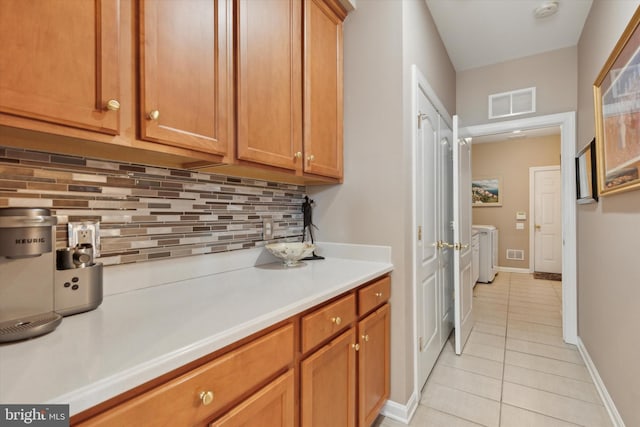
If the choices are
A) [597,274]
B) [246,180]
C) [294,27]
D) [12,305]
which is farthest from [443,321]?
[12,305]

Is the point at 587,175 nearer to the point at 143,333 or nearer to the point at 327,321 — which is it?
the point at 327,321

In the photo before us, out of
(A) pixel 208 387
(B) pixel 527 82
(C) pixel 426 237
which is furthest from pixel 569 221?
(A) pixel 208 387

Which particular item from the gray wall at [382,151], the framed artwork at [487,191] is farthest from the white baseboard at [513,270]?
the gray wall at [382,151]

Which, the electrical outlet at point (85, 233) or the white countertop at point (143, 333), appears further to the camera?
the electrical outlet at point (85, 233)

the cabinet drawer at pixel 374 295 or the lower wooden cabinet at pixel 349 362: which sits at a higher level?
the cabinet drawer at pixel 374 295

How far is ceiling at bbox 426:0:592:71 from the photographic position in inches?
88.7

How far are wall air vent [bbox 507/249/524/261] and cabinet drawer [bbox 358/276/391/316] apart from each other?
209 inches

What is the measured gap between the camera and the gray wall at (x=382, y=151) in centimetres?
168

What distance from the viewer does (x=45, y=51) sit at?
728 mm

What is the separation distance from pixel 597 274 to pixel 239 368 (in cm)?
253

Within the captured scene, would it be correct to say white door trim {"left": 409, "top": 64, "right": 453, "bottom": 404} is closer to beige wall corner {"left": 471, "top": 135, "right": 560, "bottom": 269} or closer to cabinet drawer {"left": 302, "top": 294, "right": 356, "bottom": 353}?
cabinet drawer {"left": 302, "top": 294, "right": 356, "bottom": 353}

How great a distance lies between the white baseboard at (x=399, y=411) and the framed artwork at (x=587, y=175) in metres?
1.91

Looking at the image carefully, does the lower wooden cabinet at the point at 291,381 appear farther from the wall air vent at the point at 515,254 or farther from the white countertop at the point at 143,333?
the wall air vent at the point at 515,254

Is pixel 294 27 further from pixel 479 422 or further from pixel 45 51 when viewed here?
pixel 479 422
